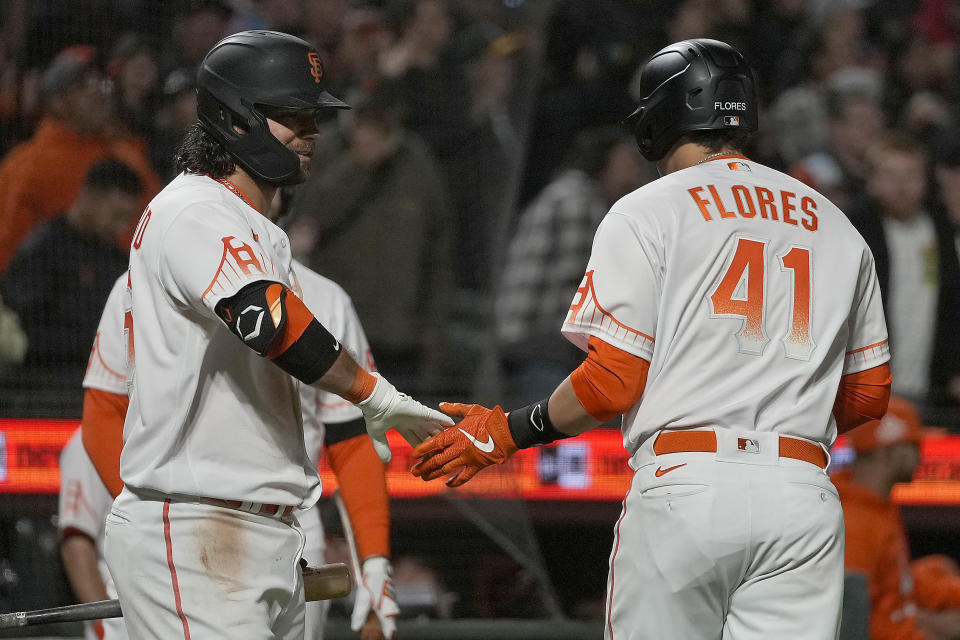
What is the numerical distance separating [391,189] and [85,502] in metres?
2.50

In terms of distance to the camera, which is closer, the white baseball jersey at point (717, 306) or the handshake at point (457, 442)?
the white baseball jersey at point (717, 306)

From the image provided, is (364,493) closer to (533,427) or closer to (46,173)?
(533,427)

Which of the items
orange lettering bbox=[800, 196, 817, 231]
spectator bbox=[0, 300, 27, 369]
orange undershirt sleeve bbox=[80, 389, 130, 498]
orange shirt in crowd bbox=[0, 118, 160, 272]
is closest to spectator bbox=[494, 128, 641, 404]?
orange shirt in crowd bbox=[0, 118, 160, 272]

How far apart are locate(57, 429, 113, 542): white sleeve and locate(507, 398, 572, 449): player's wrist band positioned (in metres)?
1.88

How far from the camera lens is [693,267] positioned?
117 inches

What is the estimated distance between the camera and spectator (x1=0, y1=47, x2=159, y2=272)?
635 cm

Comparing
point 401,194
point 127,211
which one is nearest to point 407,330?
point 401,194

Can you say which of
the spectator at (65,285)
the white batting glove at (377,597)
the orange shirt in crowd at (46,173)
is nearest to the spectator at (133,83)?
the orange shirt in crowd at (46,173)

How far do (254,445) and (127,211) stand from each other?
3.53m

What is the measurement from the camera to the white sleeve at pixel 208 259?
2.74 m

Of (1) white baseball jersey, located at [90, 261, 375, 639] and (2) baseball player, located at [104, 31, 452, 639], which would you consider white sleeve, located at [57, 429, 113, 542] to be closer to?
(1) white baseball jersey, located at [90, 261, 375, 639]

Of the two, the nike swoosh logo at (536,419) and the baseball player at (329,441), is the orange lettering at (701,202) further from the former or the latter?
the baseball player at (329,441)

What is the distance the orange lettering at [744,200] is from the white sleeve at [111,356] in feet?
5.80

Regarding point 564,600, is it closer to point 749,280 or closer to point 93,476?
point 93,476
